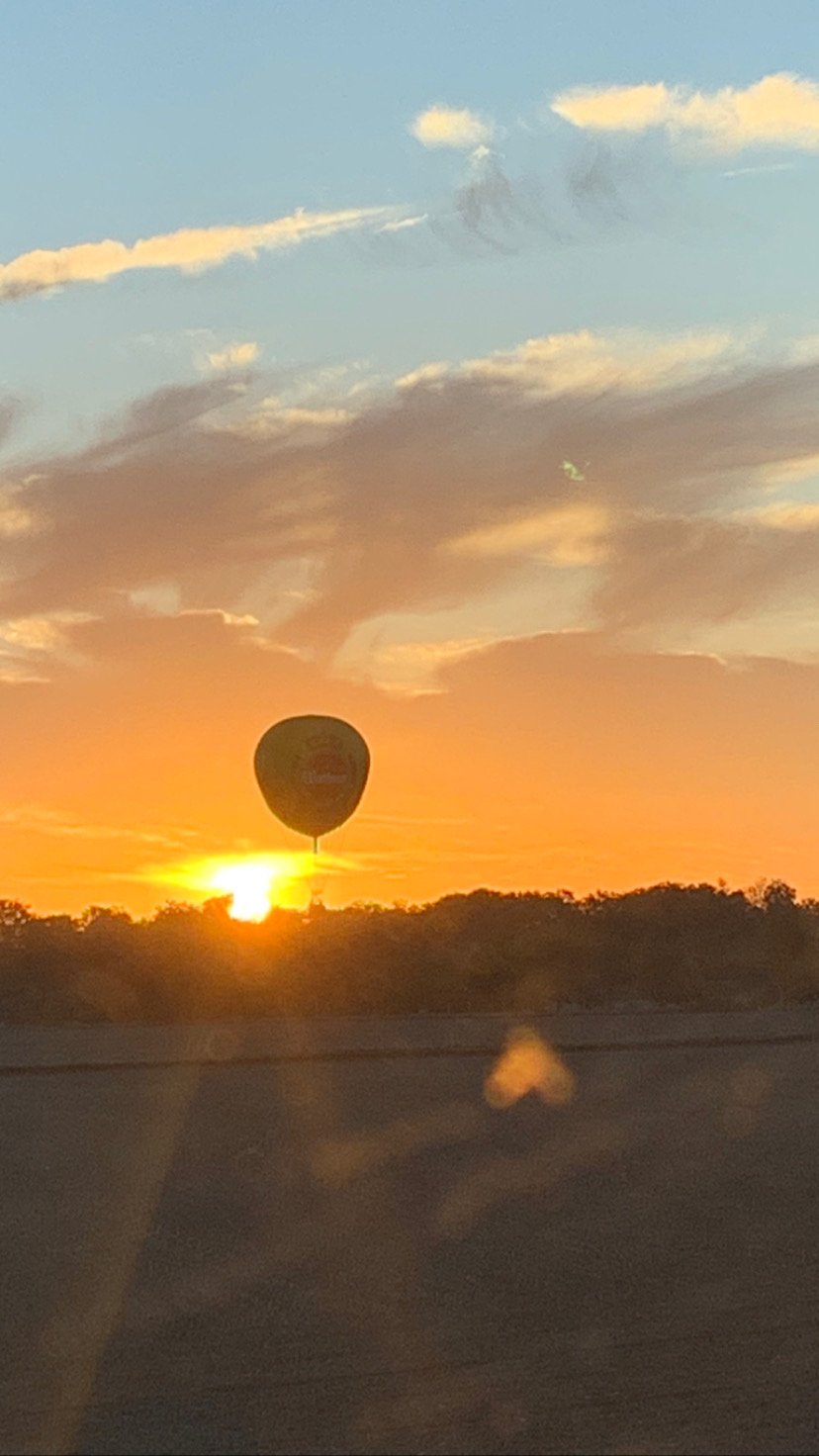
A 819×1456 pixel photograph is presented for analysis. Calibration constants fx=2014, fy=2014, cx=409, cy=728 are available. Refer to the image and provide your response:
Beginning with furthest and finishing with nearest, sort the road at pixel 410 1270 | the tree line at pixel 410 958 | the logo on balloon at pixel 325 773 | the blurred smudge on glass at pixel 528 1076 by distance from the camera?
the logo on balloon at pixel 325 773 → the tree line at pixel 410 958 → the blurred smudge on glass at pixel 528 1076 → the road at pixel 410 1270

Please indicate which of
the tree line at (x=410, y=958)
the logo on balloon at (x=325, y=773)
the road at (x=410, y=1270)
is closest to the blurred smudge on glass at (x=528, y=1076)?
the road at (x=410, y=1270)

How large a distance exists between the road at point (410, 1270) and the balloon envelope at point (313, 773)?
24951 millimetres

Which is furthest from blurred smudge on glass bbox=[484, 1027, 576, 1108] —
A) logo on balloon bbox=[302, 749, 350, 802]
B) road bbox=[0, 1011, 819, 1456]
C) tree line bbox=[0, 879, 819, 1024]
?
logo on balloon bbox=[302, 749, 350, 802]

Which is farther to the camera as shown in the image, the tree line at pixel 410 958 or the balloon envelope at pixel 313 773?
the balloon envelope at pixel 313 773

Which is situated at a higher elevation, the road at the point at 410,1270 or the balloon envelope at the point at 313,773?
the balloon envelope at the point at 313,773

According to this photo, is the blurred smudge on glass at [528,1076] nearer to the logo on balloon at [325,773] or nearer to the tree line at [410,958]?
the tree line at [410,958]

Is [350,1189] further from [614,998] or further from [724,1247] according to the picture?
[614,998]

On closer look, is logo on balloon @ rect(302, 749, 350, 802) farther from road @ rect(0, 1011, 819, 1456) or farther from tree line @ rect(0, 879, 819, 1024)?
road @ rect(0, 1011, 819, 1456)

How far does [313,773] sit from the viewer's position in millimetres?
50094

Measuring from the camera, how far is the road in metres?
9.31

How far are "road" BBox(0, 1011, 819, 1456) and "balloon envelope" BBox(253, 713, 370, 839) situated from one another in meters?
25.0

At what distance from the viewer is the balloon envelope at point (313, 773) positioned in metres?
50.2

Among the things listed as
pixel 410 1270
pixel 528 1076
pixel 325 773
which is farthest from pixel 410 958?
pixel 410 1270

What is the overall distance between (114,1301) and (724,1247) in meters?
4.08
